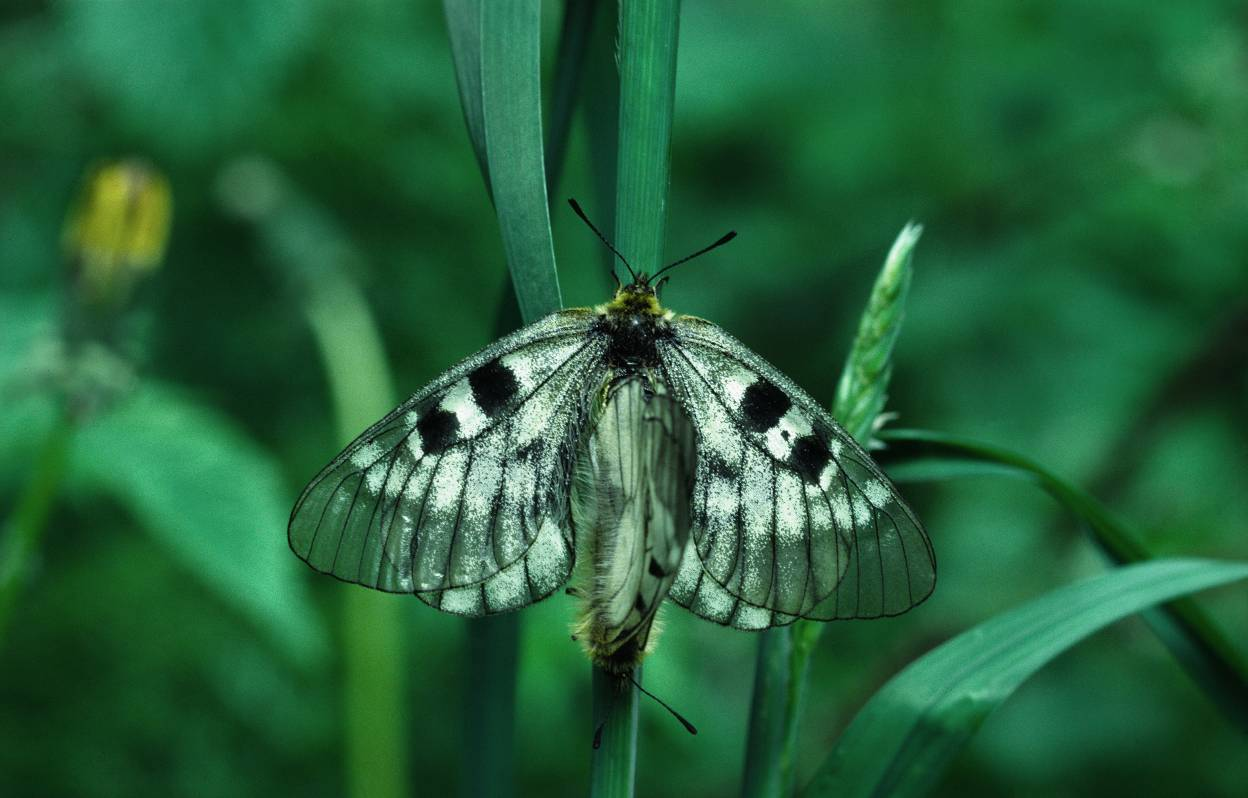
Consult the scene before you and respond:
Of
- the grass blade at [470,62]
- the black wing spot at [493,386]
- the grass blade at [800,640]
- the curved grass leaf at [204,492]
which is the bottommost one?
the grass blade at [800,640]

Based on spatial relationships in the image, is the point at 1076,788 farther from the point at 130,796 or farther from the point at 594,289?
the point at 130,796

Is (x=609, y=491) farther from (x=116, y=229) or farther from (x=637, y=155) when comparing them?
(x=116, y=229)

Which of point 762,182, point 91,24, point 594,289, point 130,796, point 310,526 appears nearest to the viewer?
point 310,526

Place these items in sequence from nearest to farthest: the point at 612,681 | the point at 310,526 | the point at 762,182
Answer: the point at 612,681
the point at 310,526
the point at 762,182

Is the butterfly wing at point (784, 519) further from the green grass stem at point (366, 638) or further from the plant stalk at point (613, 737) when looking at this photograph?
the green grass stem at point (366, 638)

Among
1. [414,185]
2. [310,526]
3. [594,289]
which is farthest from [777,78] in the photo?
[310,526]

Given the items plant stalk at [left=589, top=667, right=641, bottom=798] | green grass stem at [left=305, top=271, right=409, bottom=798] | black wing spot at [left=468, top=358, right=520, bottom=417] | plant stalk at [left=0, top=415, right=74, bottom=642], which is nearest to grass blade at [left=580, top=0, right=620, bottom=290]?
black wing spot at [left=468, top=358, right=520, bottom=417]

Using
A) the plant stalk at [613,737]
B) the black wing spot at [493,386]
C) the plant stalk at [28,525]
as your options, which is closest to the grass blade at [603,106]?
the black wing spot at [493,386]
